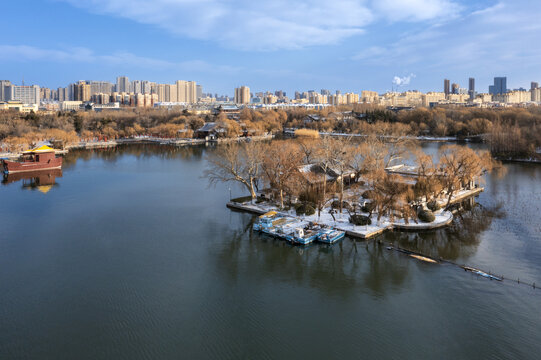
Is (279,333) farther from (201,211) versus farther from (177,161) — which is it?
(177,161)

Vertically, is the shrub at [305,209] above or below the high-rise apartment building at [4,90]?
below

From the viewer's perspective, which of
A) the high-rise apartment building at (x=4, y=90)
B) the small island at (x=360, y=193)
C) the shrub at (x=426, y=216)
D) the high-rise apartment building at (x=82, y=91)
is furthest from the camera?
the high-rise apartment building at (x=82, y=91)

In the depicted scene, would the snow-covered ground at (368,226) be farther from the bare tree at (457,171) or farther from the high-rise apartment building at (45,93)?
the high-rise apartment building at (45,93)

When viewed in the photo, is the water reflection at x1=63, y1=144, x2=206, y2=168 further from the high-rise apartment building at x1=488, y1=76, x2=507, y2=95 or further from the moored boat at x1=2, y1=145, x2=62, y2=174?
the high-rise apartment building at x1=488, y1=76, x2=507, y2=95

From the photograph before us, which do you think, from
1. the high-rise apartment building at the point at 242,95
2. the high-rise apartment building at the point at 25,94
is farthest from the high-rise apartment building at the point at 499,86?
the high-rise apartment building at the point at 25,94

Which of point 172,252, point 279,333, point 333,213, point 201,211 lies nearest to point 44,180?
point 201,211

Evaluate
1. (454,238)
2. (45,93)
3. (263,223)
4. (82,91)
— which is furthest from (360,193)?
(45,93)
